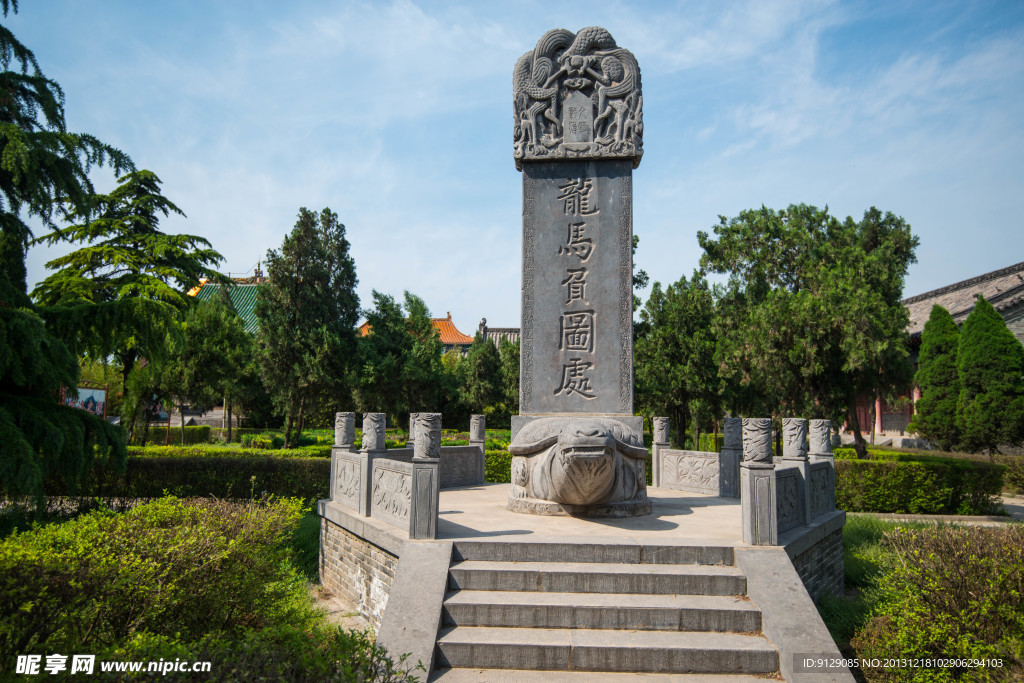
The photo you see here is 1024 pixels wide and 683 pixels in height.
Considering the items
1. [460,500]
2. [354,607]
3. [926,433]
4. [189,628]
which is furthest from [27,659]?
[926,433]

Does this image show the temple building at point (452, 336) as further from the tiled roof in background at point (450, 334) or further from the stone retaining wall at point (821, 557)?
the stone retaining wall at point (821, 557)

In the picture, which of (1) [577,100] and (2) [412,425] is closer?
(2) [412,425]

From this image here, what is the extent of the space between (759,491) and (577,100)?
17.6ft

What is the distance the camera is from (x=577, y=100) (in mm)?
8055

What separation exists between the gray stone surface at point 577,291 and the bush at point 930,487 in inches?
282

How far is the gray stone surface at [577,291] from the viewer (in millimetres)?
7766

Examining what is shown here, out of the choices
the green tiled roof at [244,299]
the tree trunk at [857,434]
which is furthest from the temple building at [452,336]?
the tree trunk at [857,434]

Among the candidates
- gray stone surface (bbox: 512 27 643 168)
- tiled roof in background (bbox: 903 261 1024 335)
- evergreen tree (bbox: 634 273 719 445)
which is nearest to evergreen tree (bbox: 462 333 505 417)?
evergreen tree (bbox: 634 273 719 445)

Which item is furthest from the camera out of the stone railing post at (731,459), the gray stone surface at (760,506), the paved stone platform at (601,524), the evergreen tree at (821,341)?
the evergreen tree at (821,341)

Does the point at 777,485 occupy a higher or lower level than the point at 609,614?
higher

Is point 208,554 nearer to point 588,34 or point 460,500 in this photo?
point 460,500

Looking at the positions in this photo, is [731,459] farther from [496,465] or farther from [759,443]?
[496,465]

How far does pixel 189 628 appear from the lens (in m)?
4.05

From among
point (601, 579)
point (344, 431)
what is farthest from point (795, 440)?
point (344, 431)
